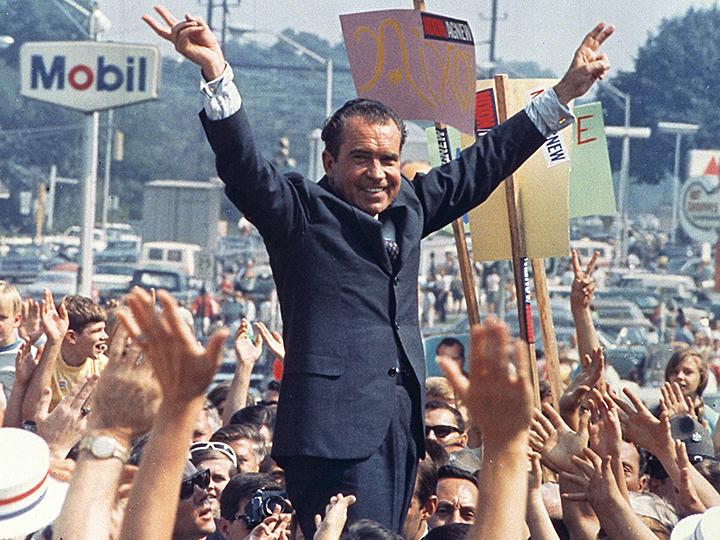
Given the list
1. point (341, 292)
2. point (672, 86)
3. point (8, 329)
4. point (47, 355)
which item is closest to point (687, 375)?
point (8, 329)

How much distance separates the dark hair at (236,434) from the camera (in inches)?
258

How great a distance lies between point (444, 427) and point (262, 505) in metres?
2.08

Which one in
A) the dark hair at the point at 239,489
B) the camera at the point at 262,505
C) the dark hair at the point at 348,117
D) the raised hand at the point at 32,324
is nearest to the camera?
the dark hair at the point at 348,117

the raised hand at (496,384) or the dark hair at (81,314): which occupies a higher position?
the dark hair at (81,314)

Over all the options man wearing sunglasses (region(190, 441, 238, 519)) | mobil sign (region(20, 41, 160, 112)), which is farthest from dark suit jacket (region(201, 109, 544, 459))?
mobil sign (region(20, 41, 160, 112))

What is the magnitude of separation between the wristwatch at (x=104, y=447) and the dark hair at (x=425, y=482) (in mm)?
2913

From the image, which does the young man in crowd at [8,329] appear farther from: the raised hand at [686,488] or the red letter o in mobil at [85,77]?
the red letter o in mobil at [85,77]

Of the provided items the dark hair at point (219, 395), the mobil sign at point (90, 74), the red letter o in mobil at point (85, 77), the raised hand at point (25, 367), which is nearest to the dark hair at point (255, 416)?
the dark hair at point (219, 395)

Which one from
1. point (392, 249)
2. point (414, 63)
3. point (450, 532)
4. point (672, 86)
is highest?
point (672, 86)

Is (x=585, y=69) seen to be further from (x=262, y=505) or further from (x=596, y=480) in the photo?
(x=262, y=505)

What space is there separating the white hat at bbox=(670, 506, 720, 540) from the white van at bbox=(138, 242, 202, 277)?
123 ft

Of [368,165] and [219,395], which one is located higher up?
[368,165]

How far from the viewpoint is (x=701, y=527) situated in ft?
12.7

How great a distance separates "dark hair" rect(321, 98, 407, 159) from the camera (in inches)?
181
